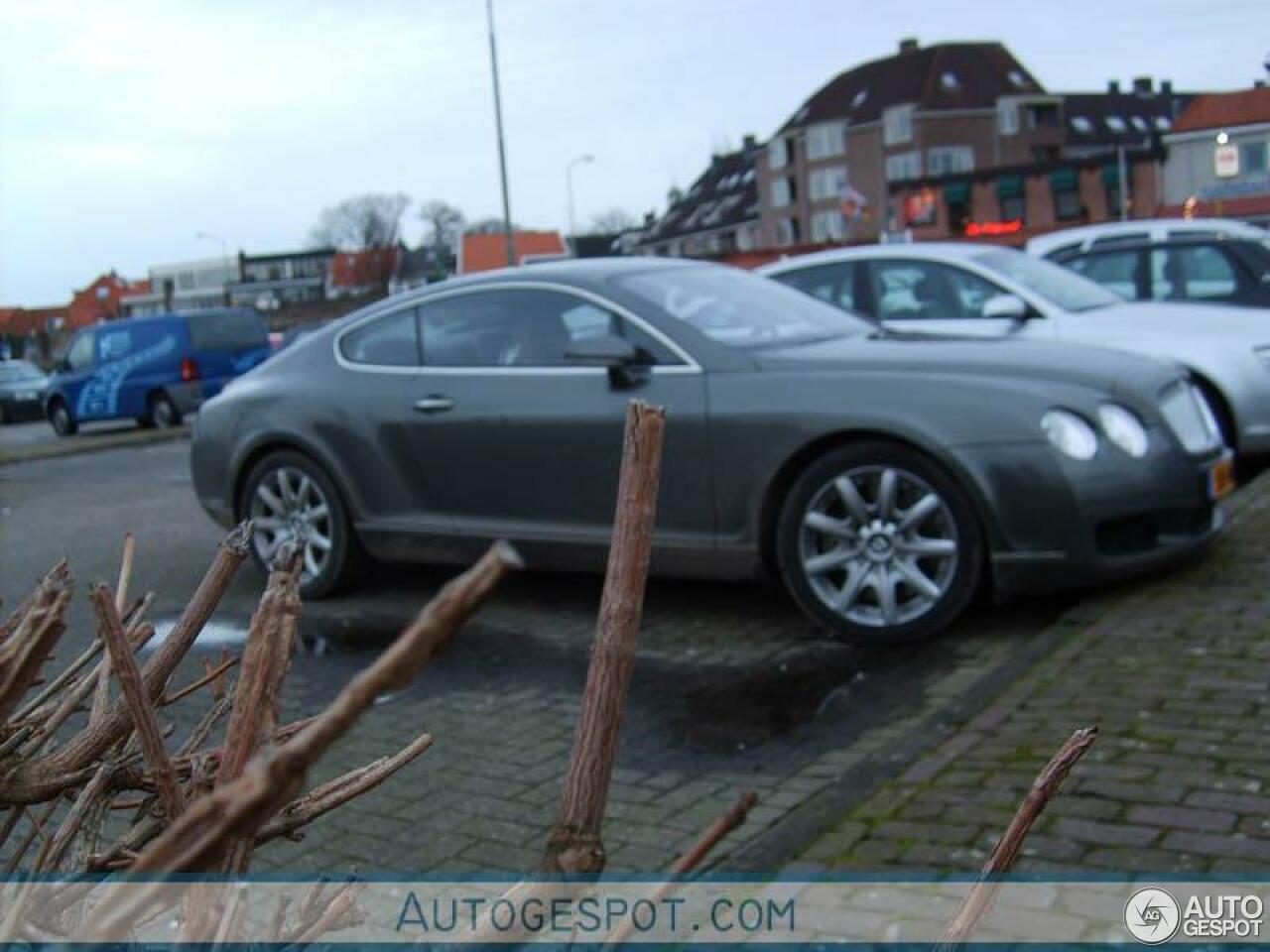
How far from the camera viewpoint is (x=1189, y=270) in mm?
11094

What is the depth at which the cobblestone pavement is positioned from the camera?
3.41m

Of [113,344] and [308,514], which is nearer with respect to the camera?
[308,514]

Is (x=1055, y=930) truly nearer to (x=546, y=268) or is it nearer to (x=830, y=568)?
(x=830, y=568)

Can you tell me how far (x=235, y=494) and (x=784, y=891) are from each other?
490 cm

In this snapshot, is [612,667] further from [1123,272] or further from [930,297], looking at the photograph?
[1123,272]

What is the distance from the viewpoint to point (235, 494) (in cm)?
755

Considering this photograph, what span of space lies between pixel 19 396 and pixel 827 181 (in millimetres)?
73238

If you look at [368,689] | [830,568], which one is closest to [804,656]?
[830,568]

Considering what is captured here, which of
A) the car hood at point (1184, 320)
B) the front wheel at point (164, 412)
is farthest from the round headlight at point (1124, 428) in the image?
the front wheel at point (164, 412)

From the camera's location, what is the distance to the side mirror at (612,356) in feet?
20.4

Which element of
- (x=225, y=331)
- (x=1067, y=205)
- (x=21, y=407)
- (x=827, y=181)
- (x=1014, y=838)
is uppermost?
(x=827, y=181)

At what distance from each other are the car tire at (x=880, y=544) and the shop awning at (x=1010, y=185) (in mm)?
72652

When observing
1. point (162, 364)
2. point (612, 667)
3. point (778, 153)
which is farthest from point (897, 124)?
point (612, 667)

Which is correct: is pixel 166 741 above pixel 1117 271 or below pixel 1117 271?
below
